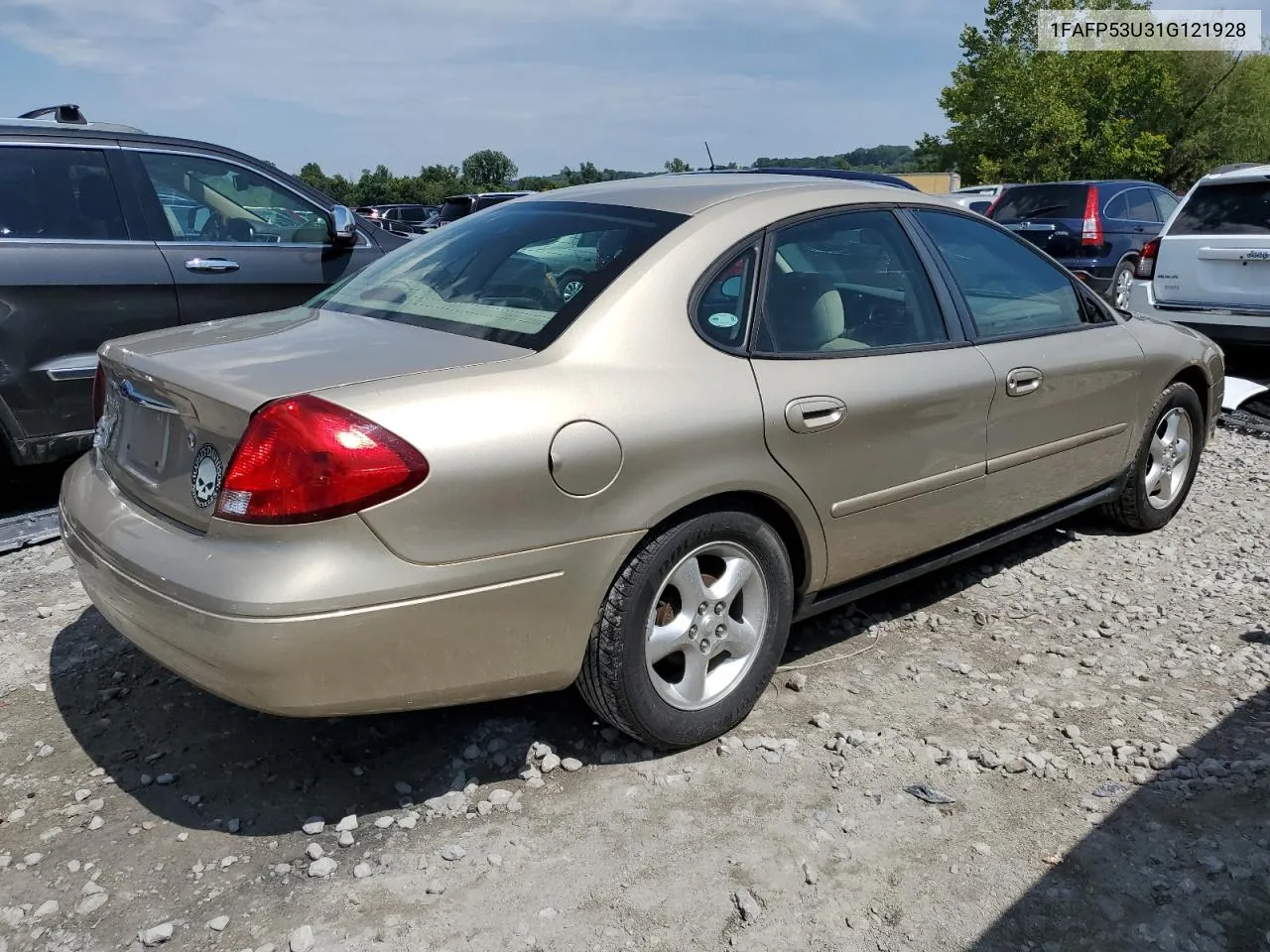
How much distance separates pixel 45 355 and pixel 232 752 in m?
2.67

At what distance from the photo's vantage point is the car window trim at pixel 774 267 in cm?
307

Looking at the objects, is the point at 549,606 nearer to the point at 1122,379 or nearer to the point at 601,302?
the point at 601,302

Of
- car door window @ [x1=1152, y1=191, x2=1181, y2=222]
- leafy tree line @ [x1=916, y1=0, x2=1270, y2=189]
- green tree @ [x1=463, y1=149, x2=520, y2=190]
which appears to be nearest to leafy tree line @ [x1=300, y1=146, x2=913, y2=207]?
green tree @ [x1=463, y1=149, x2=520, y2=190]

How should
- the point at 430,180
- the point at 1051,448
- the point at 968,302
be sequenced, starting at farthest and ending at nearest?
the point at 430,180
the point at 1051,448
the point at 968,302

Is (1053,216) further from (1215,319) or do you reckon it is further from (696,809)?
(696,809)

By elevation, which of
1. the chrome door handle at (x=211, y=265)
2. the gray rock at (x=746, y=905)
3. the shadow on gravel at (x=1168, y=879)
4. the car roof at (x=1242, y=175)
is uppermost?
the car roof at (x=1242, y=175)

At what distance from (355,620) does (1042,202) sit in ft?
40.0

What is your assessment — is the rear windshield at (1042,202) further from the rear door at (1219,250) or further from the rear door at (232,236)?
the rear door at (232,236)

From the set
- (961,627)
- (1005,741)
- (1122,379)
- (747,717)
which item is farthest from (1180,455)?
(747,717)

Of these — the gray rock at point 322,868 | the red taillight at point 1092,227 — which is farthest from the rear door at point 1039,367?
the red taillight at point 1092,227

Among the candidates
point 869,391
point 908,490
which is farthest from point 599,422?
point 908,490

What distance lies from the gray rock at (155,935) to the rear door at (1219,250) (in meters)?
7.70

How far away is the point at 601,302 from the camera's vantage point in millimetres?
2822

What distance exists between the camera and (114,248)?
5.05 metres
